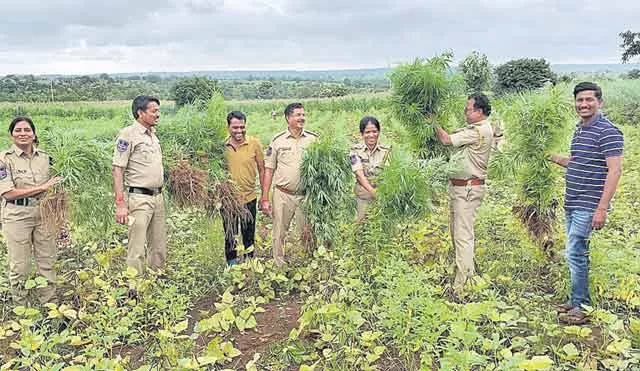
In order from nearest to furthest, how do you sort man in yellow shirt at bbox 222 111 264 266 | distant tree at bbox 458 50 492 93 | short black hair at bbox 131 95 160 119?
short black hair at bbox 131 95 160 119 → man in yellow shirt at bbox 222 111 264 266 → distant tree at bbox 458 50 492 93

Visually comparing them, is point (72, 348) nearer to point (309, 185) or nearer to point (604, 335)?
point (309, 185)

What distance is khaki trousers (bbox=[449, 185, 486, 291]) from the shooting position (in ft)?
15.3

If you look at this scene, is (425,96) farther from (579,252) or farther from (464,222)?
(579,252)

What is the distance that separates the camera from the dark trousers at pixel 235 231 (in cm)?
507

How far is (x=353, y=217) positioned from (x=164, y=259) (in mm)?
1652

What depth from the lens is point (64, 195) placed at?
14.0 feet

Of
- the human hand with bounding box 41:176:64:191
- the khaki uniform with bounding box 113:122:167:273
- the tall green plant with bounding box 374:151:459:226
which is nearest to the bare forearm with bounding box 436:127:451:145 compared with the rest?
the tall green plant with bounding box 374:151:459:226

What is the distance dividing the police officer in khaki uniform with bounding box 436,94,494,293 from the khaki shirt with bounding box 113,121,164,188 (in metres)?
2.28

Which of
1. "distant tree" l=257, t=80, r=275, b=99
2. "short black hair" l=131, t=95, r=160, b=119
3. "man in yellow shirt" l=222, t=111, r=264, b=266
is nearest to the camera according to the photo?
"short black hair" l=131, t=95, r=160, b=119

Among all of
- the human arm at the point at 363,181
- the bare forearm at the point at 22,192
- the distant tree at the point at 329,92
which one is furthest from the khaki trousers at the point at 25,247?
the distant tree at the point at 329,92

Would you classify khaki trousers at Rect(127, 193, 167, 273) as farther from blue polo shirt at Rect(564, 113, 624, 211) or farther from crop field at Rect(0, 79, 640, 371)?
blue polo shirt at Rect(564, 113, 624, 211)

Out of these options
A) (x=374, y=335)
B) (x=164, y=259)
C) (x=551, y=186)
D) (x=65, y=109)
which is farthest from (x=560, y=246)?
(x=65, y=109)

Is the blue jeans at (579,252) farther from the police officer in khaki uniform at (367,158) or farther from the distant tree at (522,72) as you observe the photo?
the distant tree at (522,72)

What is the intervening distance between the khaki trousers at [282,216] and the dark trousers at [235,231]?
290 millimetres
